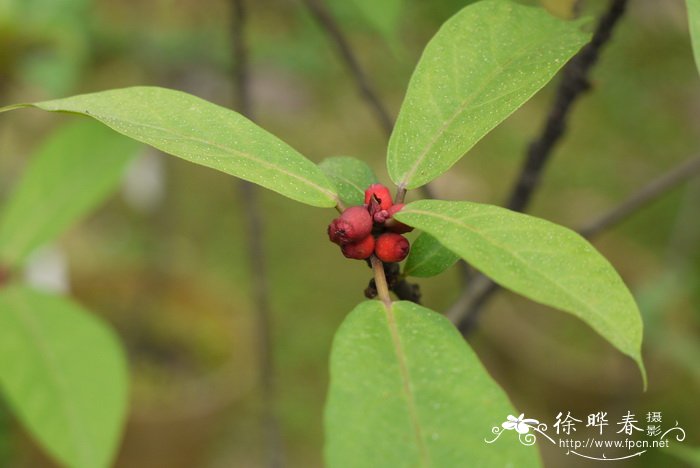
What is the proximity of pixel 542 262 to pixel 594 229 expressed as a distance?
0.44 meters

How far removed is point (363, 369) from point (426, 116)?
0.17 metres

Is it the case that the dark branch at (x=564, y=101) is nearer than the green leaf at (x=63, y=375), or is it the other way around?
the dark branch at (x=564, y=101)

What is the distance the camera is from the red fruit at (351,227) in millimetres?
417

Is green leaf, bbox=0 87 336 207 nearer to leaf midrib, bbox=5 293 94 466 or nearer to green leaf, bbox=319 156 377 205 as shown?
green leaf, bbox=319 156 377 205

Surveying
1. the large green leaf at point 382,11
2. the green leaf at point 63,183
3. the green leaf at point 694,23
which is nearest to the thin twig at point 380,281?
the green leaf at point 694,23

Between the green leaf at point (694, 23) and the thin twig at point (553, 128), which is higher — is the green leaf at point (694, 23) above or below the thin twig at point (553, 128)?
below

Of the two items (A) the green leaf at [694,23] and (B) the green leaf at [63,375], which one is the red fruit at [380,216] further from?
(B) the green leaf at [63,375]

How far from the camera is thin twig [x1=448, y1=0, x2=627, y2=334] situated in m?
0.59

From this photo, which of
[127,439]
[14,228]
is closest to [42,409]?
[14,228]

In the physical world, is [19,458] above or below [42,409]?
above

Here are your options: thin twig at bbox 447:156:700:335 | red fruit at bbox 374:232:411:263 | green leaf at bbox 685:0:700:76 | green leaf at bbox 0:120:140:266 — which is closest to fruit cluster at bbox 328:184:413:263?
red fruit at bbox 374:232:411:263

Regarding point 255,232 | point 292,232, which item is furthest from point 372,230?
point 292,232

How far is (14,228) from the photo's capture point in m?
0.91

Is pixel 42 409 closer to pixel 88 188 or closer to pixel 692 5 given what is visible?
pixel 88 188
